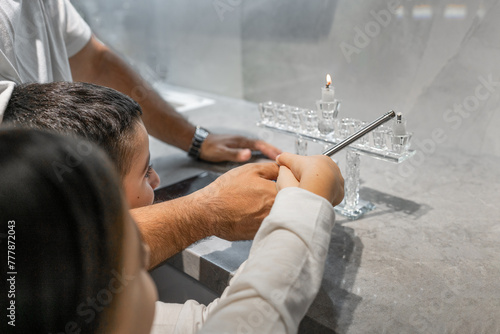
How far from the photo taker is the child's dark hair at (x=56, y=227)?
30 cm

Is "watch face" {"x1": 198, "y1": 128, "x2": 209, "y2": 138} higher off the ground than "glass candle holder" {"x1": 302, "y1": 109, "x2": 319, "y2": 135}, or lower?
lower

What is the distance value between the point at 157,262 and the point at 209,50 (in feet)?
3.97

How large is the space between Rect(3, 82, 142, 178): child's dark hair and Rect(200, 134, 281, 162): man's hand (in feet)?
1.58

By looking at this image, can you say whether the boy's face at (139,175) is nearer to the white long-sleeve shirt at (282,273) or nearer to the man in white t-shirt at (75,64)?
the white long-sleeve shirt at (282,273)

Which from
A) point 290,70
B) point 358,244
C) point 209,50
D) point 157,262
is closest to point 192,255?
point 157,262

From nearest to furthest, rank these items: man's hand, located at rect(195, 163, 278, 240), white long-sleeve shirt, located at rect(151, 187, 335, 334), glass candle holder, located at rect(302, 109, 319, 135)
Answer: white long-sleeve shirt, located at rect(151, 187, 335, 334), man's hand, located at rect(195, 163, 278, 240), glass candle holder, located at rect(302, 109, 319, 135)

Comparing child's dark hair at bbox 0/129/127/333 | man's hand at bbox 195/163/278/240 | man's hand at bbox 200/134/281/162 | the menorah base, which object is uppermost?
child's dark hair at bbox 0/129/127/333

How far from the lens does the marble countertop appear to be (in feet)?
1.89

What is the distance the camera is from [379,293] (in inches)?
24.5

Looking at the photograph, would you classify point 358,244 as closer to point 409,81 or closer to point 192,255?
point 192,255

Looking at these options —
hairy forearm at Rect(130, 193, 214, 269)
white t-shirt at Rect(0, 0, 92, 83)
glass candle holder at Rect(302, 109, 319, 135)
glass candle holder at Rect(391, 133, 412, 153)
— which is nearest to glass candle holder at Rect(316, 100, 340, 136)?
glass candle holder at Rect(302, 109, 319, 135)

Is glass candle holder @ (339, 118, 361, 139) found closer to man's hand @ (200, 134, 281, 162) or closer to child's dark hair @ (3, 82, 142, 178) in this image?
man's hand @ (200, 134, 281, 162)

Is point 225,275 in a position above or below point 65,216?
below

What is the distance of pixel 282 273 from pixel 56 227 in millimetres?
233
